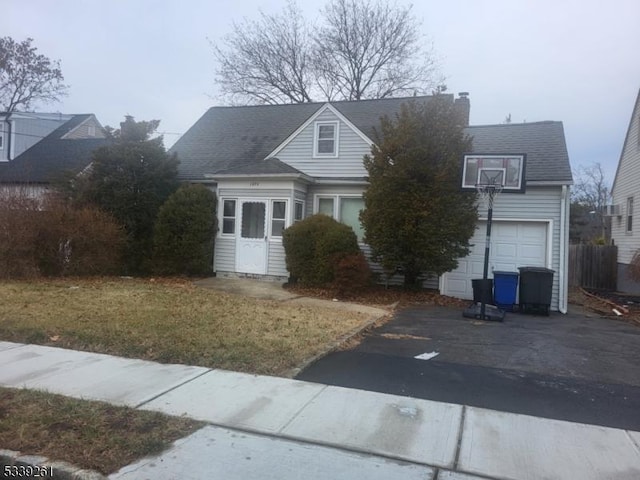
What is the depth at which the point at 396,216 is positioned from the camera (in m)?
12.1

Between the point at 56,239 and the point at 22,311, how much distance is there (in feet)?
16.7

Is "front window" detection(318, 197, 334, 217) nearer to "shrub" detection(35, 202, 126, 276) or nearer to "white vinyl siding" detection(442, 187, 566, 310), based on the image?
"white vinyl siding" detection(442, 187, 566, 310)

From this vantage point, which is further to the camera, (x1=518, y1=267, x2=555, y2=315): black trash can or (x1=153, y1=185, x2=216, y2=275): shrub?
(x1=153, y1=185, x2=216, y2=275): shrub

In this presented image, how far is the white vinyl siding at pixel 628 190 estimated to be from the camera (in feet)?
58.7

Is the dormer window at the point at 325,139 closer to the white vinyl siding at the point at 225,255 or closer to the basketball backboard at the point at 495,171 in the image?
the white vinyl siding at the point at 225,255

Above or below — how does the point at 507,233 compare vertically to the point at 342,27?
below

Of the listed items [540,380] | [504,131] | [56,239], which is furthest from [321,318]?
[504,131]

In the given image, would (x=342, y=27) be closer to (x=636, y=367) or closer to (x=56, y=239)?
(x=56, y=239)

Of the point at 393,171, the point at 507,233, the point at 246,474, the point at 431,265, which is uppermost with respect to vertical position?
the point at 393,171

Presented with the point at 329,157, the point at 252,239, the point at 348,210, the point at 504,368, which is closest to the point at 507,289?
the point at 348,210

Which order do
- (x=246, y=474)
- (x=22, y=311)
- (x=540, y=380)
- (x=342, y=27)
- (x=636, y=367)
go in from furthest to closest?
(x=342, y=27) < (x=22, y=311) < (x=636, y=367) < (x=540, y=380) < (x=246, y=474)

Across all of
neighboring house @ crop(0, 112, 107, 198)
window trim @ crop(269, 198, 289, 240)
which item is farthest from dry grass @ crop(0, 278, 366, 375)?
neighboring house @ crop(0, 112, 107, 198)

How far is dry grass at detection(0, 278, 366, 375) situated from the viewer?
6238 mm

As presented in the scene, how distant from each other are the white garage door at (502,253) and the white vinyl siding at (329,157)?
3959mm
